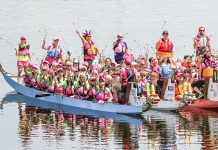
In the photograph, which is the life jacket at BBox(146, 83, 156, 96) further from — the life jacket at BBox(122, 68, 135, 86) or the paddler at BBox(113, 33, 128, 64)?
the paddler at BBox(113, 33, 128, 64)

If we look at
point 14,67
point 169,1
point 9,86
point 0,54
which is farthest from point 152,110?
point 169,1

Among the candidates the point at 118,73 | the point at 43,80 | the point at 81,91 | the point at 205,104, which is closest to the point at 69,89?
the point at 81,91

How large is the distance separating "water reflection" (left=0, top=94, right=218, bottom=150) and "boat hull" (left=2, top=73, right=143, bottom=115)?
34cm

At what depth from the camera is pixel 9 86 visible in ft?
199

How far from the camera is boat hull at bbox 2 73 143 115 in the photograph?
1850 inches

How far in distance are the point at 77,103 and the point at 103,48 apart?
23.8 meters

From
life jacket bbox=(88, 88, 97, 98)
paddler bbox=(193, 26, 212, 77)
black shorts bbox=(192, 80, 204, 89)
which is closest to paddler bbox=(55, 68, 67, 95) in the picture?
life jacket bbox=(88, 88, 97, 98)

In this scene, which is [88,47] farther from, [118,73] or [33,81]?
[118,73]

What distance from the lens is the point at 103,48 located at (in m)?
73.9

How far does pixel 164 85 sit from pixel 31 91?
8558 millimetres

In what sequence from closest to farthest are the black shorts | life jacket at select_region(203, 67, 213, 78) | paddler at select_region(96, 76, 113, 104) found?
paddler at select_region(96, 76, 113, 104)
life jacket at select_region(203, 67, 213, 78)
the black shorts

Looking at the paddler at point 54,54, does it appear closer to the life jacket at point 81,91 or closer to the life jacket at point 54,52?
the life jacket at point 54,52

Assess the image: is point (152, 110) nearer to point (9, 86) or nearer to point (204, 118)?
point (204, 118)

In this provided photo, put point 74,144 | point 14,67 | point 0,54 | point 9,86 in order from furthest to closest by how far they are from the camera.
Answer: point 0,54 < point 14,67 < point 9,86 < point 74,144
